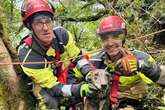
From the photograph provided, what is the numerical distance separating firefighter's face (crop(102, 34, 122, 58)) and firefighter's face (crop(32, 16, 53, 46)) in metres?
0.71

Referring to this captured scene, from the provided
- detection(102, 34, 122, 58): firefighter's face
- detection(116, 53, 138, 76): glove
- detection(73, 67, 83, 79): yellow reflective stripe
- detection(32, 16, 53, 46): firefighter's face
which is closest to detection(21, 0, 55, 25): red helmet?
detection(32, 16, 53, 46): firefighter's face

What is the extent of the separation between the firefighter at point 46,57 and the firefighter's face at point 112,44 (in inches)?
15.2

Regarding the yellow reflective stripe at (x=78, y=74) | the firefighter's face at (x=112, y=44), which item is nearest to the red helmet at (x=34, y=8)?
the yellow reflective stripe at (x=78, y=74)

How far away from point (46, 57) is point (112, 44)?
35.5 inches

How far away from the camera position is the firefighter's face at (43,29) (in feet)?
18.4

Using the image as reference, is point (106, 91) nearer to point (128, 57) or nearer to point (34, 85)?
point (128, 57)

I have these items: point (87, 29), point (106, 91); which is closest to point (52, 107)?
point (106, 91)

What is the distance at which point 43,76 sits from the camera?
5.54 metres

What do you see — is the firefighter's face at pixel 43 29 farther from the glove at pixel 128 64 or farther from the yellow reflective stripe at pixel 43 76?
the glove at pixel 128 64

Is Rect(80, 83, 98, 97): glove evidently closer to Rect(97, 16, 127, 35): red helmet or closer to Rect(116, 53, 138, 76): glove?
Rect(116, 53, 138, 76): glove

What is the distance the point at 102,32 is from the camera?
17.3ft

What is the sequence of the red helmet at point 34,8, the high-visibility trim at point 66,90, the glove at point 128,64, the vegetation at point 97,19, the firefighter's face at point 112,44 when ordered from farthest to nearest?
1. the vegetation at point 97,19
2. the red helmet at point 34,8
3. the high-visibility trim at point 66,90
4. the firefighter's face at point 112,44
5. the glove at point 128,64

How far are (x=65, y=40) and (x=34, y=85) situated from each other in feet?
2.13

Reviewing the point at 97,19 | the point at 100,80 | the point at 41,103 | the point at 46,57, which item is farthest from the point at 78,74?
the point at 97,19
